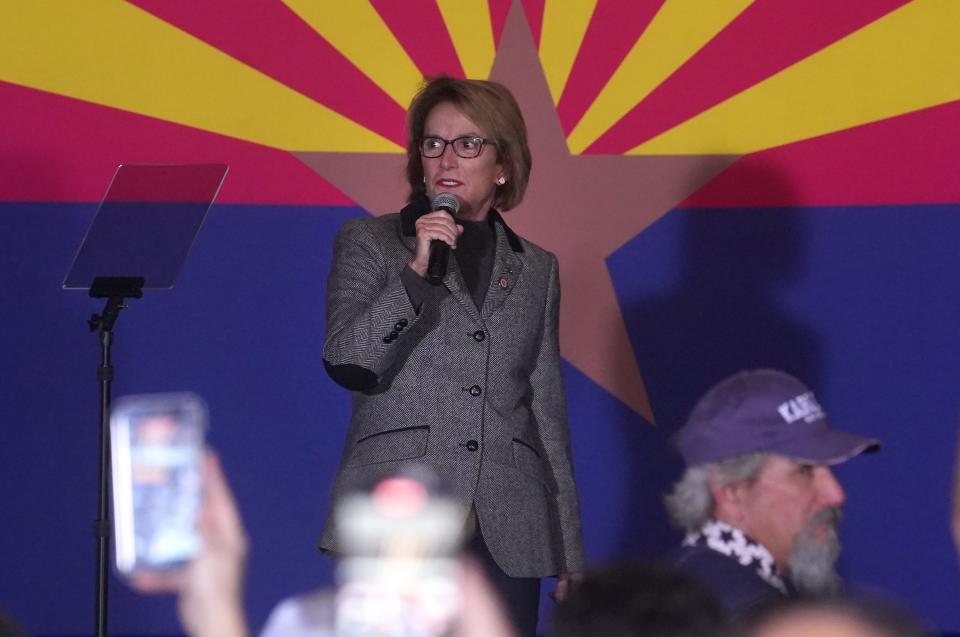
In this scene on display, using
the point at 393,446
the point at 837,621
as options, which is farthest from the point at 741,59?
the point at 837,621

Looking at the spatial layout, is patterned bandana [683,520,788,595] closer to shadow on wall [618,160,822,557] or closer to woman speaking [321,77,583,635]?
woman speaking [321,77,583,635]

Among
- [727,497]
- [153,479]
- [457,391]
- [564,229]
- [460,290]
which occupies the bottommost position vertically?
[727,497]

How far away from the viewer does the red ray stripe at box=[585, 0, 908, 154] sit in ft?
13.2

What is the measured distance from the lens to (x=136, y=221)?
11.0 ft

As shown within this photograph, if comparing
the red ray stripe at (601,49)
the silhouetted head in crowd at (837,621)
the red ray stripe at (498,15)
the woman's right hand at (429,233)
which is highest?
the red ray stripe at (498,15)

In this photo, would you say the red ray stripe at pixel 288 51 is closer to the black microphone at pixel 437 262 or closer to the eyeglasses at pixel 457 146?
the eyeglasses at pixel 457 146

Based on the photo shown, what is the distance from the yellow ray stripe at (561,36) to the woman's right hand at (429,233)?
150 centimetres

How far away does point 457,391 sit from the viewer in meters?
2.73

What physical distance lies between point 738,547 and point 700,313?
211 cm

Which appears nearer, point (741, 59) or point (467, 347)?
point (467, 347)

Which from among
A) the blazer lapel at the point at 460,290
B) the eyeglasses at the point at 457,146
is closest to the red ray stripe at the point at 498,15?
the eyeglasses at the point at 457,146

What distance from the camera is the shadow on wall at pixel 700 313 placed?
4.01 metres

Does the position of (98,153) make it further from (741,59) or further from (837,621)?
(837,621)

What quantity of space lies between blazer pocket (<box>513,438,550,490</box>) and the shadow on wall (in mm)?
1190
